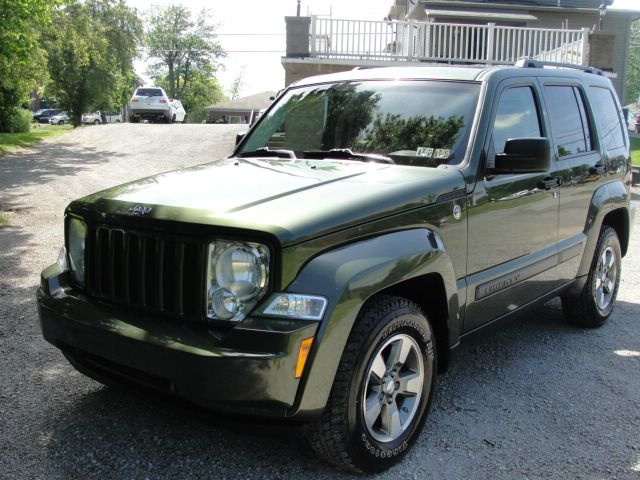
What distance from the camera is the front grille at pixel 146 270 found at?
2.71 m

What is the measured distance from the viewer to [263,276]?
2623mm

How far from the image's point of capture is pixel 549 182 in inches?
165

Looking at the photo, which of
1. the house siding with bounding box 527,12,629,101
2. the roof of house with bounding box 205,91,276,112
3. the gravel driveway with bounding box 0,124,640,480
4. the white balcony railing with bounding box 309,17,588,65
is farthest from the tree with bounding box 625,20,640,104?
the gravel driveway with bounding box 0,124,640,480

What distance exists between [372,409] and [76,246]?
1690mm

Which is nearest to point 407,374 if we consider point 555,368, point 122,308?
point 122,308

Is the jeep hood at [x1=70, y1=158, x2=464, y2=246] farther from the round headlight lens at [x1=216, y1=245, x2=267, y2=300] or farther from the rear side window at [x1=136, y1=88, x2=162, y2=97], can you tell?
the rear side window at [x1=136, y1=88, x2=162, y2=97]

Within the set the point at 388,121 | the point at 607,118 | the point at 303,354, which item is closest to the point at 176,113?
the point at 607,118

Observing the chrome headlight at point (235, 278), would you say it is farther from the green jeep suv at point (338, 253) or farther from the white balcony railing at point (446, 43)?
the white balcony railing at point (446, 43)

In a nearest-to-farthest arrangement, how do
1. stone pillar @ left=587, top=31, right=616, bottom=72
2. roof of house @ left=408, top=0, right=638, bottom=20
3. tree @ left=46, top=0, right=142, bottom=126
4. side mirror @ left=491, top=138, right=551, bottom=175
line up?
1. side mirror @ left=491, top=138, right=551, bottom=175
2. stone pillar @ left=587, top=31, right=616, bottom=72
3. roof of house @ left=408, top=0, right=638, bottom=20
4. tree @ left=46, top=0, right=142, bottom=126

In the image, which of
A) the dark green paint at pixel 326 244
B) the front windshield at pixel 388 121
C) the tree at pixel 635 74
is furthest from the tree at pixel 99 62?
the tree at pixel 635 74

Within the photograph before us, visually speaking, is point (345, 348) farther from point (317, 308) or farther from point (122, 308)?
point (122, 308)

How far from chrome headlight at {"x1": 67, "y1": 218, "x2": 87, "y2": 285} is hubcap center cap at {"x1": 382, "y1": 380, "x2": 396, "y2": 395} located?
1.56m

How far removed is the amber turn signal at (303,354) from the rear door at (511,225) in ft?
4.39

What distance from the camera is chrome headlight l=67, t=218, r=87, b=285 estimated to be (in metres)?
3.23
